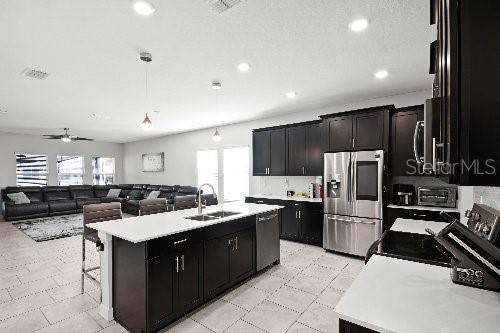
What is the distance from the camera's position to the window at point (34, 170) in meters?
8.74

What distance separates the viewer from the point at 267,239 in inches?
143

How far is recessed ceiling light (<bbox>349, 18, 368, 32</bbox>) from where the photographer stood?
7.29 feet

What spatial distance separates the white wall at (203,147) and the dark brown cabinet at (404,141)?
56 centimetres

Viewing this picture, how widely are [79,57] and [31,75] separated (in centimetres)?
110

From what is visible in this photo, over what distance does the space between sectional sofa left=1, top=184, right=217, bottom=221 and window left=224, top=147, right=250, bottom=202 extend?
66 cm

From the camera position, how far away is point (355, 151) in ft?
13.6

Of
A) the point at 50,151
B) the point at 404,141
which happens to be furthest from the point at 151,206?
the point at 50,151

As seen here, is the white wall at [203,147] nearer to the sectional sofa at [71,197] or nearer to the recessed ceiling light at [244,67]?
the sectional sofa at [71,197]

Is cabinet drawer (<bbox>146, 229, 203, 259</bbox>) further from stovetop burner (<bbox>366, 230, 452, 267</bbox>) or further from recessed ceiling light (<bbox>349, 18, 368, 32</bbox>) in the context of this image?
recessed ceiling light (<bbox>349, 18, 368, 32</bbox>)

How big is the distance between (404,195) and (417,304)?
3.39 meters

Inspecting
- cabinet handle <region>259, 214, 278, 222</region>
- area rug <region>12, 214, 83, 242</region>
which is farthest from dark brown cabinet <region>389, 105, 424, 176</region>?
area rug <region>12, 214, 83, 242</region>

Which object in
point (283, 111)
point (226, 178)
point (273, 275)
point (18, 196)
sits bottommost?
point (273, 275)

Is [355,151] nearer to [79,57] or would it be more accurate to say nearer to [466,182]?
[466,182]

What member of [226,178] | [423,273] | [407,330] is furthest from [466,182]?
[226,178]
